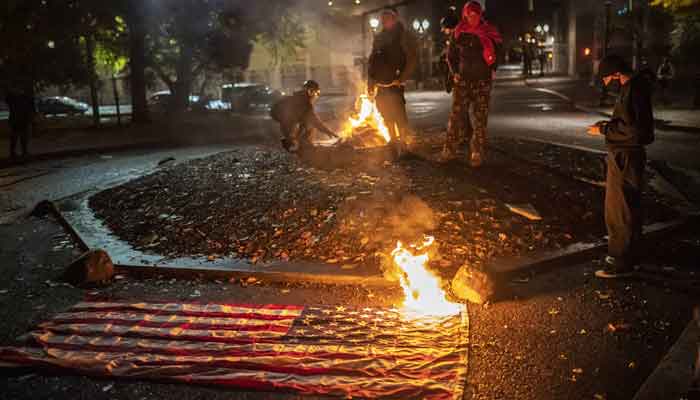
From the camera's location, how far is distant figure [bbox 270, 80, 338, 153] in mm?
10055

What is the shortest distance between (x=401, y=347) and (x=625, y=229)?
2431 millimetres

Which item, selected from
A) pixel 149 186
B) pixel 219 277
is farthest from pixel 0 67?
pixel 219 277

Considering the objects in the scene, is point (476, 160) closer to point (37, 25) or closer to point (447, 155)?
point (447, 155)

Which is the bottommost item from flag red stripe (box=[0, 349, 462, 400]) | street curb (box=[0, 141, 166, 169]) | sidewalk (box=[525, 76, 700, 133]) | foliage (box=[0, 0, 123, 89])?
flag red stripe (box=[0, 349, 462, 400])

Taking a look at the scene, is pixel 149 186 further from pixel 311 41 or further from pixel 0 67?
pixel 311 41

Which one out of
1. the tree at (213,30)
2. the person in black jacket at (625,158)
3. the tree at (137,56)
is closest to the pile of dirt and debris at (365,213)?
the person in black jacket at (625,158)

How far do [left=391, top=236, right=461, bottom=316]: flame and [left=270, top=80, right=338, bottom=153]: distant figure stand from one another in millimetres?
4793

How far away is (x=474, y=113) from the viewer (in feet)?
26.5

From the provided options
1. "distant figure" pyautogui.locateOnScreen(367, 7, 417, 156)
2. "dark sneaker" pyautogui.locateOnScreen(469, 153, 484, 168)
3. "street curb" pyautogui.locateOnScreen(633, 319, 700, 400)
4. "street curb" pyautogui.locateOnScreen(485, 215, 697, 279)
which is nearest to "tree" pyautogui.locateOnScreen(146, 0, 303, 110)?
"distant figure" pyautogui.locateOnScreen(367, 7, 417, 156)

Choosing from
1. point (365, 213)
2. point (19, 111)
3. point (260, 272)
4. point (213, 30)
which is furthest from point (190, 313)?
point (213, 30)

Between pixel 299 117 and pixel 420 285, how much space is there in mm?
5767

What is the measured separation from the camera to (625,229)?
201 inches

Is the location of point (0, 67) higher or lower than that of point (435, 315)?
higher

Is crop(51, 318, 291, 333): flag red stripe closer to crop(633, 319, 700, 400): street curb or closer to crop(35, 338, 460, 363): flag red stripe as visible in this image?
crop(35, 338, 460, 363): flag red stripe
